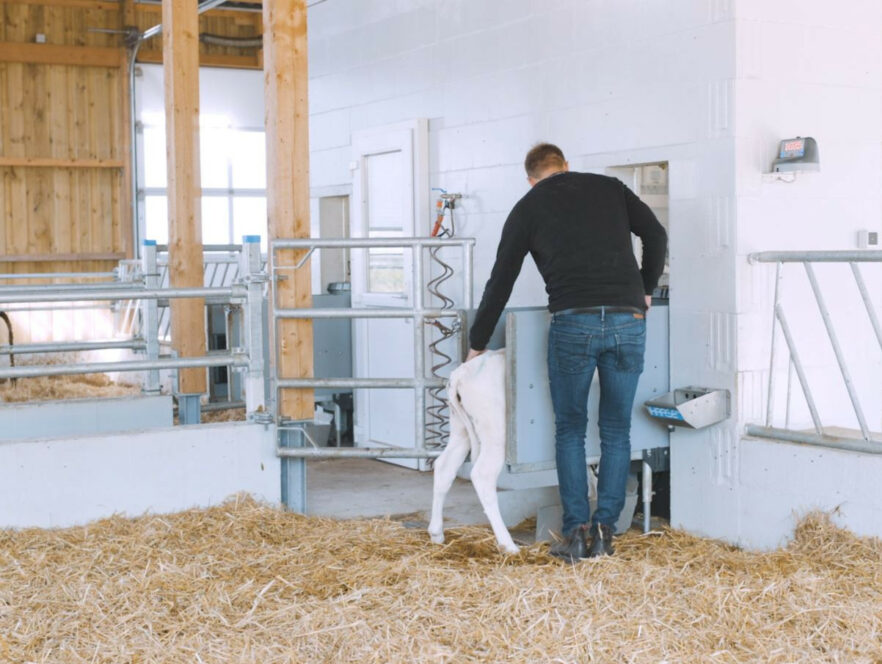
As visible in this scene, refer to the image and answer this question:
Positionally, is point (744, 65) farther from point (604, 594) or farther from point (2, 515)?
point (2, 515)

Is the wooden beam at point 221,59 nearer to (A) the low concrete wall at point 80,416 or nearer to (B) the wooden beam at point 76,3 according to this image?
(B) the wooden beam at point 76,3

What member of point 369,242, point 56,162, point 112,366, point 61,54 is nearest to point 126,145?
point 56,162

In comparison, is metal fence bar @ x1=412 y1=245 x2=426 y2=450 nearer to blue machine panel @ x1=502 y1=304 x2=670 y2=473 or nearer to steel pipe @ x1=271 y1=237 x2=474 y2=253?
steel pipe @ x1=271 y1=237 x2=474 y2=253

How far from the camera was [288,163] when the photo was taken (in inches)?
210

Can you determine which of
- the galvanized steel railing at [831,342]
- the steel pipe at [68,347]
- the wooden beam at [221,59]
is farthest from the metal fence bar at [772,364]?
the wooden beam at [221,59]

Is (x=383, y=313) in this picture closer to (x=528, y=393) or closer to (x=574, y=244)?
(x=528, y=393)

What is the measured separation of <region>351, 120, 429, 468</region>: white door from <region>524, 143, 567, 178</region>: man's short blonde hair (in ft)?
6.94

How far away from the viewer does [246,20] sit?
14562 mm

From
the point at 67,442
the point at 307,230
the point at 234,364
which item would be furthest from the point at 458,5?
the point at 67,442

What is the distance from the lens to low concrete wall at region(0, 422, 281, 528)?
4824 mm

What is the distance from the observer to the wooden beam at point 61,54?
13.1 m

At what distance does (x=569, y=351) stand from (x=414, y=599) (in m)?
1.15

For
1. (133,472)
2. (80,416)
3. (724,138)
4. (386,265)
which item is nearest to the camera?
(724,138)

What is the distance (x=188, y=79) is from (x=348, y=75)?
1399 millimetres
